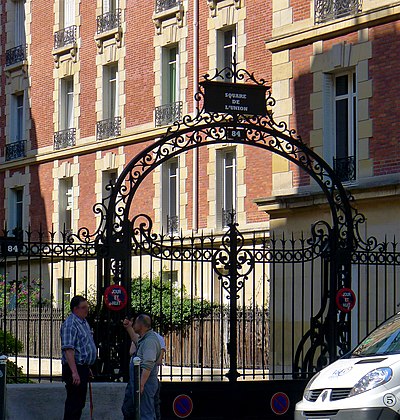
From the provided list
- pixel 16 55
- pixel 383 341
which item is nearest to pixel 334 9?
pixel 383 341

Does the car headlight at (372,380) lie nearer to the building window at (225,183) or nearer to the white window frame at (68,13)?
the building window at (225,183)

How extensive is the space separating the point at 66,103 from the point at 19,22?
13.3ft

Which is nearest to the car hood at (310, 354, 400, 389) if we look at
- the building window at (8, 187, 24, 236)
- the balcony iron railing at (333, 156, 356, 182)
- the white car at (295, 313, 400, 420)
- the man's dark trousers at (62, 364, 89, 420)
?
the white car at (295, 313, 400, 420)

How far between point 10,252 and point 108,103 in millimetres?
21104

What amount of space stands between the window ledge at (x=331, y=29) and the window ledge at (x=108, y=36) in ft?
37.4

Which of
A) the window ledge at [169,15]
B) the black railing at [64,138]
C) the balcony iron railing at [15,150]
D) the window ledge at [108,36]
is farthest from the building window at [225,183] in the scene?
the balcony iron railing at [15,150]

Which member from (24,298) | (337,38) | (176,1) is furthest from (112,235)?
(176,1)

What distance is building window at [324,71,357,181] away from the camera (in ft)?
77.7

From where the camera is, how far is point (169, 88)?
33.8 metres

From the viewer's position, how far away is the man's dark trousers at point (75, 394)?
1421 centimetres

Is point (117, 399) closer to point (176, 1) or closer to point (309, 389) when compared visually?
point (309, 389)

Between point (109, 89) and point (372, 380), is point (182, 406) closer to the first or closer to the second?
point (372, 380)

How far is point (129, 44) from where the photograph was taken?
115 feet

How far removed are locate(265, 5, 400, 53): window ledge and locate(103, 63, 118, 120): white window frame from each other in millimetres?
11903
